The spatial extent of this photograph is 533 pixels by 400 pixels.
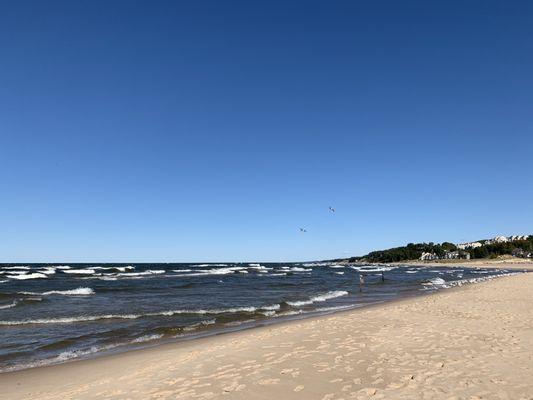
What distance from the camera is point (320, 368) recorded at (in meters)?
8.18

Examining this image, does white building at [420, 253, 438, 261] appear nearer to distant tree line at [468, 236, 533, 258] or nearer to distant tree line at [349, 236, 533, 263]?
distant tree line at [349, 236, 533, 263]

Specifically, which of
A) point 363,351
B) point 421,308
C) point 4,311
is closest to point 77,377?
point 363,351

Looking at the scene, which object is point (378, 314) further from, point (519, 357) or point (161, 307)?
point (161, 307)

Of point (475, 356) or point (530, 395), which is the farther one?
point (475, 356)

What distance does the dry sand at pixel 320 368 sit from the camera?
22.2 ft

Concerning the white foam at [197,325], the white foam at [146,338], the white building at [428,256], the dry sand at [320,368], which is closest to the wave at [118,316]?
the white foam at [197,325]

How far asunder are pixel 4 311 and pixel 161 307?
8266mm

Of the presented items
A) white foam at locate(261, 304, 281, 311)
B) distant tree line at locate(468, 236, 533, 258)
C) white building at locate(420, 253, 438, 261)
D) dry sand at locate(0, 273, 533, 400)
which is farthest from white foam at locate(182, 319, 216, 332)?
white building at locate(420, 253, 438, 261)

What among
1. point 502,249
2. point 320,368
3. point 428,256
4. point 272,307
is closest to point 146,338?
point 320,368

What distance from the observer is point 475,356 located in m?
8.59

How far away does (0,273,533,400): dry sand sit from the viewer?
6777 millimetres

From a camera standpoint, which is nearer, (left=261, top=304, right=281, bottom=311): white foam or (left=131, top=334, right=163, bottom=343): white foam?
(left=131, top=334, right=163, bottom=343): white foam

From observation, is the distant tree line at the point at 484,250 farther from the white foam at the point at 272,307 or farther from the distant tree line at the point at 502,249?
the white foam at the point at 272,307

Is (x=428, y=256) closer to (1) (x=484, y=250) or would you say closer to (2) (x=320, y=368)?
(1) (x=484, y=250)
